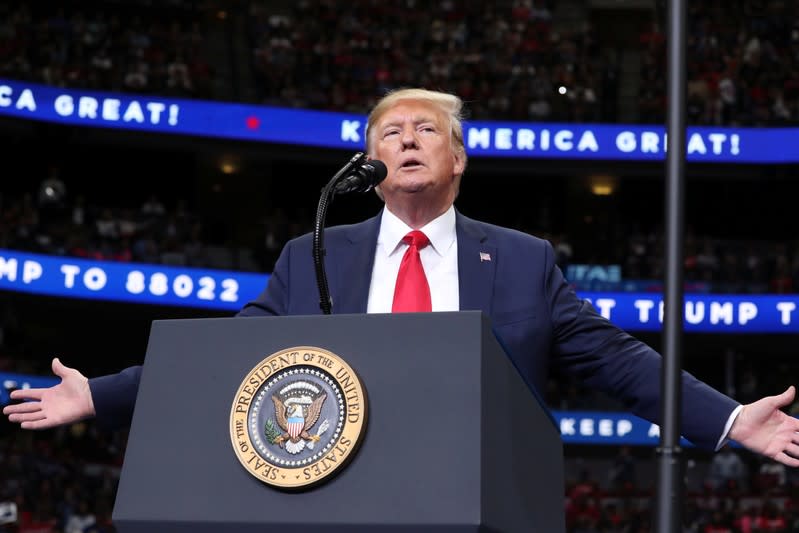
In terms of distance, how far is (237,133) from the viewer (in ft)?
61.3

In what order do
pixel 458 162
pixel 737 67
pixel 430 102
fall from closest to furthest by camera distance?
1. pixel 430 102
2. pixel 458 162
3. pixel 737 67

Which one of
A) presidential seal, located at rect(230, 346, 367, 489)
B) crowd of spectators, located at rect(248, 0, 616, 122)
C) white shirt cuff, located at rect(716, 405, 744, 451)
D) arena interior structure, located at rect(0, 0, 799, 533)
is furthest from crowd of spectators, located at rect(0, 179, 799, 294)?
presidential seal, located at rect(230, 346, 367, 489)

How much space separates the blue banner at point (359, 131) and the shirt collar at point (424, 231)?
50.2 feet

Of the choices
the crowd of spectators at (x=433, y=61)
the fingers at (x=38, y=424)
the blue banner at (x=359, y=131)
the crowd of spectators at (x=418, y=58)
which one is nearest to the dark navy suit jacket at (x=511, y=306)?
the fingers at (x=38, y=424)

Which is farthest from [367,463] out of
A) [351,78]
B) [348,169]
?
[351,78]

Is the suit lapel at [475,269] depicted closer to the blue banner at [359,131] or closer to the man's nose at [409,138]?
the man's nose at [409,138]

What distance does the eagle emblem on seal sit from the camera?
190 centimetres

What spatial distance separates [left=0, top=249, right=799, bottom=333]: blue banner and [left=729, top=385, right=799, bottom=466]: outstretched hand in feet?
48.0

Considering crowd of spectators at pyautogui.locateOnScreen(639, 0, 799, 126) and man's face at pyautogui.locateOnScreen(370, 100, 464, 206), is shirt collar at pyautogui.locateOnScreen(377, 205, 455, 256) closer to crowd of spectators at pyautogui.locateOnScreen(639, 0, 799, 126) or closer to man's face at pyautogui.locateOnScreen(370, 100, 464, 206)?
man's face at pyautogui.locateOnScreen(370, 100, 464, 206)

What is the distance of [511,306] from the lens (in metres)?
2.72

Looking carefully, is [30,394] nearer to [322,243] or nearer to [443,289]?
[322,243]

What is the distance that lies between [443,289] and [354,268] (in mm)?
214

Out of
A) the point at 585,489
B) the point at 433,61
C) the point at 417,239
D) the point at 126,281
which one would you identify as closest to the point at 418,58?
the point at 433,61

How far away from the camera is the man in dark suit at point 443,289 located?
2.60 metres
